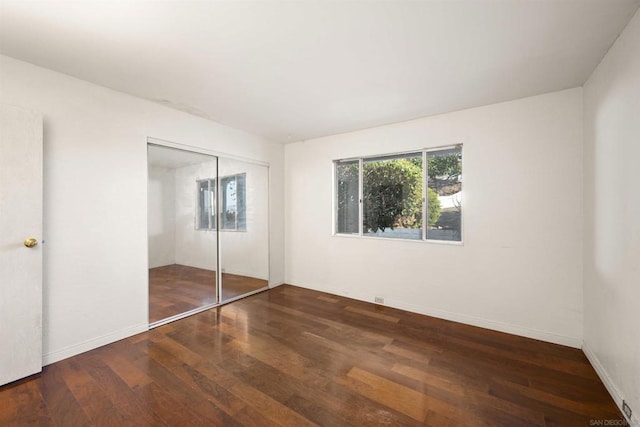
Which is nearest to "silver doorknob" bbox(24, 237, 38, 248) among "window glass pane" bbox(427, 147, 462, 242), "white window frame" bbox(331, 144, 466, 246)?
"white window frame" bbox(331, 144, 466, 246)

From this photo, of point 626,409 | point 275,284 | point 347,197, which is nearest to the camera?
point 626,409

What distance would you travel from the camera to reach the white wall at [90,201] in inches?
89.0

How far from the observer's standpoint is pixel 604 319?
2049 mm

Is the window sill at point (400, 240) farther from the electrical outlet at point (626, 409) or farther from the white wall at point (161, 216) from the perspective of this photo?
the white wall at point (161, 216)

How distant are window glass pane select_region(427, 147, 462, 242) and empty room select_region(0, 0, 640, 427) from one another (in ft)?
0.08

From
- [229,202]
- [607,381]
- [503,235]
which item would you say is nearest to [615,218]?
[503,235]

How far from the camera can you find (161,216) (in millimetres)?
3166

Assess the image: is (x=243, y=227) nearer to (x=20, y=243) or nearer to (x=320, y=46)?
(x=20, y=243)

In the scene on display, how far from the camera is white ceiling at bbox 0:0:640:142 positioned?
160 centimetres

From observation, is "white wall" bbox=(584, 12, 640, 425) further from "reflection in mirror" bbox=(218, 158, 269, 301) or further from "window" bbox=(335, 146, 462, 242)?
"reflection in mirror" bbox=(218, 158, 269, 301)

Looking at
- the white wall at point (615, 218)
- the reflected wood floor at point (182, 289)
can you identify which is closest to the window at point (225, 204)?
the reflected wood floor at point (182, 289)

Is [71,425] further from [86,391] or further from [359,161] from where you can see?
[359,161]

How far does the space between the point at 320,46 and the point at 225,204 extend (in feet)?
8.46

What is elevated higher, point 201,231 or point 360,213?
point 360,213
